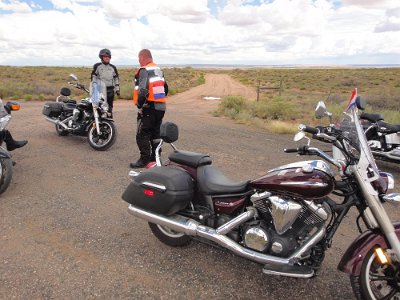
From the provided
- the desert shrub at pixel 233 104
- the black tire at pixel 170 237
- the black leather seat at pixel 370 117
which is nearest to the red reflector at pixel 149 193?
the black tire at pixel 170 237

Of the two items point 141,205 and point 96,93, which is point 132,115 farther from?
point 141,205

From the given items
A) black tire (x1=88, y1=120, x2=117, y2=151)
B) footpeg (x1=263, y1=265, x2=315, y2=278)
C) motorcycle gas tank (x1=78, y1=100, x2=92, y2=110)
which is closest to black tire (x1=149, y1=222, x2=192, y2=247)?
footpeg (x1=263, y1=265, x2=315, y2=278)

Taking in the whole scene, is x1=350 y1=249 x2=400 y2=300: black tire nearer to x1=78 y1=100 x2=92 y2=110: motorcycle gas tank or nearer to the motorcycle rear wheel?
the motorcycle rear wheel

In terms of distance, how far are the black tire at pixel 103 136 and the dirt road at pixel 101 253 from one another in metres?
0.85

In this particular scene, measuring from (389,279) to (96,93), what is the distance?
6462 millimetres

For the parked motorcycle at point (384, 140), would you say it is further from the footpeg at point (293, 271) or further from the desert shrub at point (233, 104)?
the desert shrub at point (233, 104)

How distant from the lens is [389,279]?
2693 mm

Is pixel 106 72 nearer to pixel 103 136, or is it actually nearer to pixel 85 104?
pixel 85 104

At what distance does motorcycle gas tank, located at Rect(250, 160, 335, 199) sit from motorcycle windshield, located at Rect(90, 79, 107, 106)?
5498 millimetres

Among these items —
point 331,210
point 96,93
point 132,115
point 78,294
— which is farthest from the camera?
point 132,115

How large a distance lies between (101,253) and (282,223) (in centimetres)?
195

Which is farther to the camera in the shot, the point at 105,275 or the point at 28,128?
the point at 28,128

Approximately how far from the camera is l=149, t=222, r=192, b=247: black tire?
3778mm

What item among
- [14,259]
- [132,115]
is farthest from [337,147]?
[132,115]
